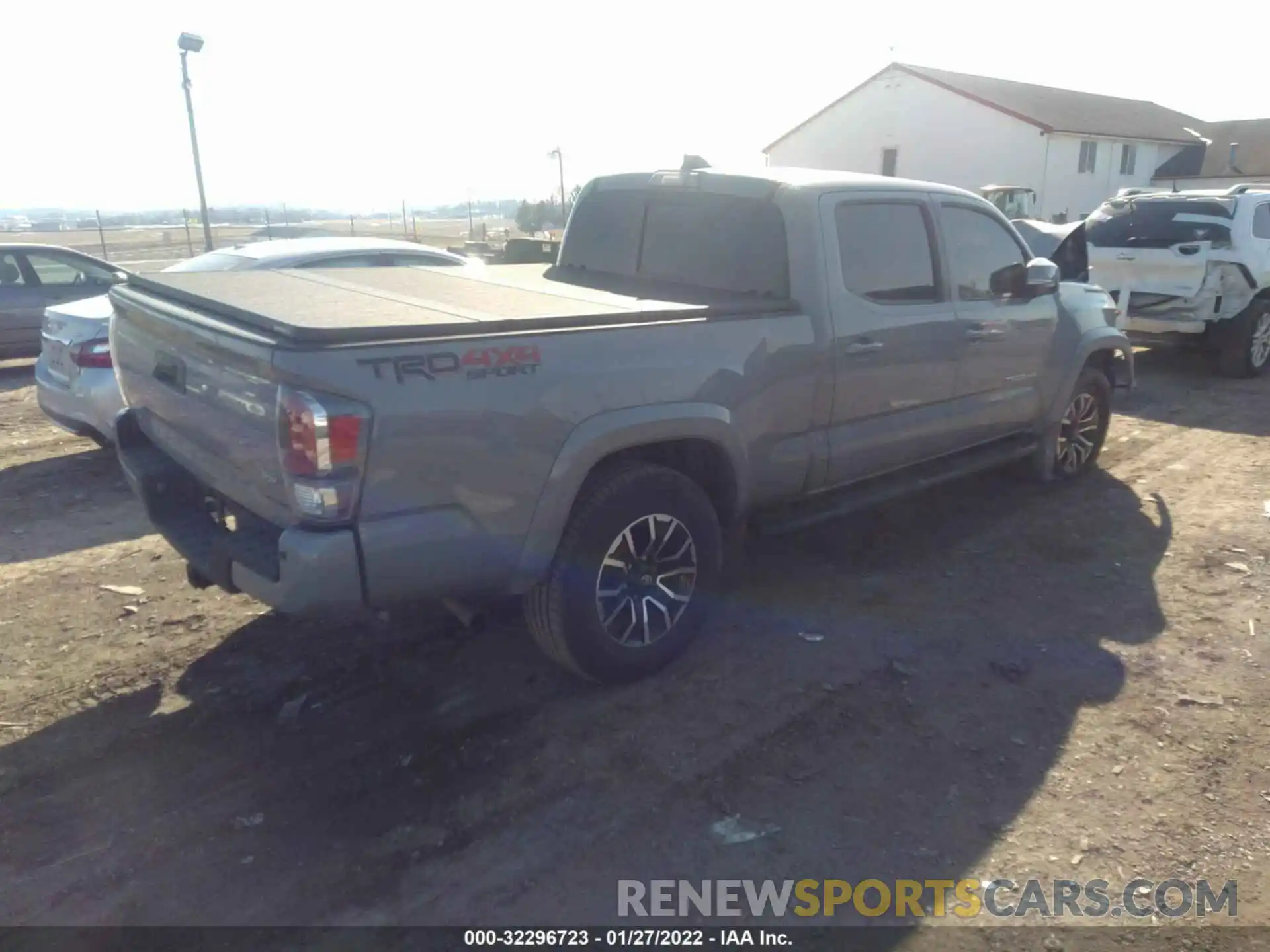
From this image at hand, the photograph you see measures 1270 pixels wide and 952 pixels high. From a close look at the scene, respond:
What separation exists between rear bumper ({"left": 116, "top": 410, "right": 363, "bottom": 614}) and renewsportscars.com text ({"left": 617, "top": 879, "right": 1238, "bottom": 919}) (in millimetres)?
1304

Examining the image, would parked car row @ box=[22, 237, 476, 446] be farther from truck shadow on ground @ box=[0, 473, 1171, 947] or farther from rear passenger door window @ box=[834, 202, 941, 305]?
rear passenger door window @ box=[834, 202, 941, 305]

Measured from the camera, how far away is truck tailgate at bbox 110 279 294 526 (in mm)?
3133

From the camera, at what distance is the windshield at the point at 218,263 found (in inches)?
293

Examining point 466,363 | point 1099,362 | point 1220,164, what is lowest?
point 1099,362

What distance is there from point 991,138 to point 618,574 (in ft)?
122

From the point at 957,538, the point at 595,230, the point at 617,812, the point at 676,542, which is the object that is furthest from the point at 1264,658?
the point at 595,230

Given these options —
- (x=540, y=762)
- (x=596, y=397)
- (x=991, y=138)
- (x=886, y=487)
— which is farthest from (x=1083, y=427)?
(x=991, y=138)

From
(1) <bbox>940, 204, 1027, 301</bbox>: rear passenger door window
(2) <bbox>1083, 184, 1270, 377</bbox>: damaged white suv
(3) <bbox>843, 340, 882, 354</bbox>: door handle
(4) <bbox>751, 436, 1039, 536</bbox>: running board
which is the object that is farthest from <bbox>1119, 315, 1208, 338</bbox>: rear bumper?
(3) <bbox>843, 340, 882, 354</bbox>: door handle

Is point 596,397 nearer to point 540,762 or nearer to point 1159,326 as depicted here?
point 540,762

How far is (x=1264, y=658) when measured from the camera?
4.32 metres

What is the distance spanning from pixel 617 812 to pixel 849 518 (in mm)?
3251

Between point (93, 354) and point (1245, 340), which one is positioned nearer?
point (93, 354)

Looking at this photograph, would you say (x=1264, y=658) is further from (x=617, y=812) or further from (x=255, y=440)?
(x=255, y=440)

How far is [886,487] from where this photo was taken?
5043 millimetres
